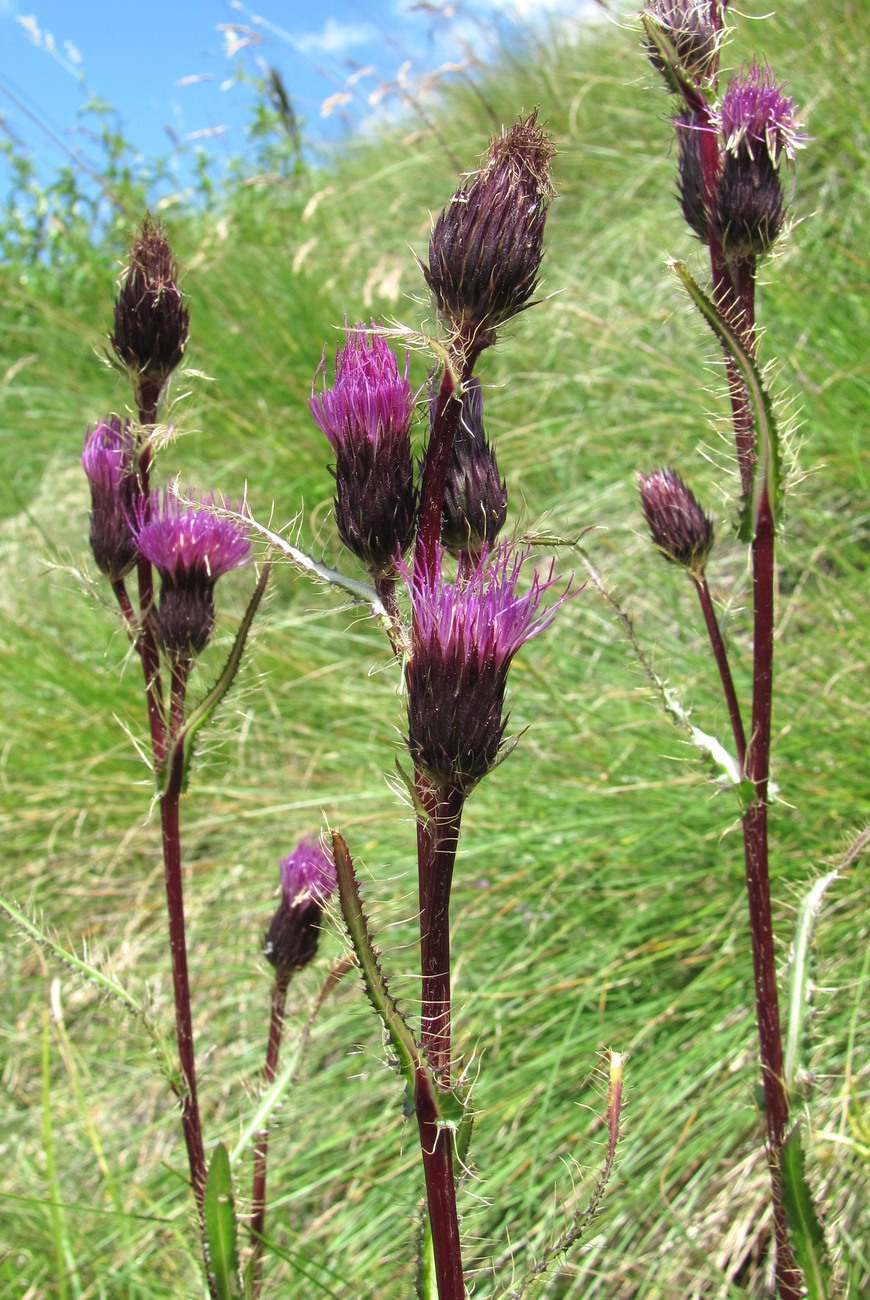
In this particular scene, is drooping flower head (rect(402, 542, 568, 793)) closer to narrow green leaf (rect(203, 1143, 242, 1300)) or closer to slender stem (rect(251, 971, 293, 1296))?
narrow green leaf (rect(203, 1143, 242, 1300))

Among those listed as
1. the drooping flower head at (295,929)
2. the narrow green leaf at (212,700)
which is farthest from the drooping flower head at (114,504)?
the drooping flower head at (295,929)

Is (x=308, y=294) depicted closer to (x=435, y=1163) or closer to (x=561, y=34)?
(x=561, y=34)

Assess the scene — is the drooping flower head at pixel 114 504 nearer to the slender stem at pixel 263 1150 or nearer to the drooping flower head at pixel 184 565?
the drooping flower head at pixel 184 565

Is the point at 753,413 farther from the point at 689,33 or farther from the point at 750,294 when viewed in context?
the point at 689,33

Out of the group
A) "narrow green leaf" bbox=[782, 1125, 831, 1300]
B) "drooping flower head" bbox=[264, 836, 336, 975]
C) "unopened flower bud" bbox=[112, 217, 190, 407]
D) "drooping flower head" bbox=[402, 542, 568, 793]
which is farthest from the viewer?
"drooping flower head" bbox=[264, 836, 336, 975]

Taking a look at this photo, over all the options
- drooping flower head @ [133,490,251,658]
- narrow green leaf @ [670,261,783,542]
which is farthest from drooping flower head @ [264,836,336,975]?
narrow green leaf @ [670,261,783,542]

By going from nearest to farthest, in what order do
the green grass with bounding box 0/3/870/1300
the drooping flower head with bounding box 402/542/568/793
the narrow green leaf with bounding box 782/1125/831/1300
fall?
the drooping flower head with bounding box 402/542/568/793 → the narrow green leaf with bounding box 782/1125/831/1300 → the green grass with bounding box 0/3/870/1300
